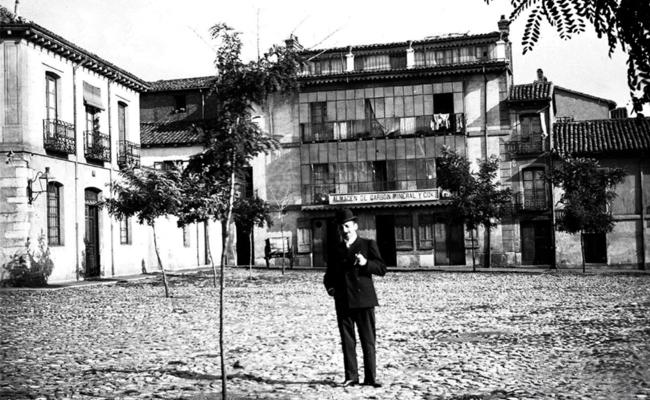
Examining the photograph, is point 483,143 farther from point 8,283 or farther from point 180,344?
point 180,344

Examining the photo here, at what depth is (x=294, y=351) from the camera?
9.30m

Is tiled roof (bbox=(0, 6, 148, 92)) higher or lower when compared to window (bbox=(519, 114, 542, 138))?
higher

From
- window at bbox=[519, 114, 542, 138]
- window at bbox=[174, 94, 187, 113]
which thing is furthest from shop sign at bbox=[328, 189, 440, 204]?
window at bbox=[174, 94, 187, 113]

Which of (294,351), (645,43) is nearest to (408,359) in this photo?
(294,351)

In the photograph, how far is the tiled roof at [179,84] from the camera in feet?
138

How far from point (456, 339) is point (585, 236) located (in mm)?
28268

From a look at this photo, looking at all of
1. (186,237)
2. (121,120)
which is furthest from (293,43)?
(186,237)

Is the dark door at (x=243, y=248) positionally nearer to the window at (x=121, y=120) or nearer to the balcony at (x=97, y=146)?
the window at (x=121, y=120)

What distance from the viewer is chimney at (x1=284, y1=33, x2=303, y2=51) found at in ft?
20.9

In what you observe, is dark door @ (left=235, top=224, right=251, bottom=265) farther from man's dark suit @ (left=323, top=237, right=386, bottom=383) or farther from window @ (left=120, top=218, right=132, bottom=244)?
man's dark suit @ (left=323, top=237, right=386, bottom=383)

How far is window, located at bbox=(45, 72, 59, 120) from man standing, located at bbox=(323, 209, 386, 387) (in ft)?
61.5

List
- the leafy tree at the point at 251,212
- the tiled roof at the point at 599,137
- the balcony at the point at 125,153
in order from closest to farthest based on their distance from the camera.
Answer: the leafy tree at the point at 251,212
the balcony at the point at 125,153
the tiled roof at the point at 599,137

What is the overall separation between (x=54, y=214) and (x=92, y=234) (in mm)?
2816

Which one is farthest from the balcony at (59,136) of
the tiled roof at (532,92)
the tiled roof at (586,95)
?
the tiled roof at (586,95)
